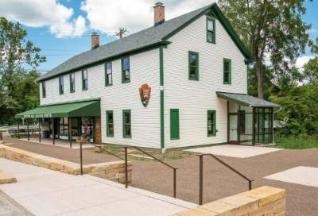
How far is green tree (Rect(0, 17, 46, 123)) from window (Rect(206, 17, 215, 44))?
1152 inches

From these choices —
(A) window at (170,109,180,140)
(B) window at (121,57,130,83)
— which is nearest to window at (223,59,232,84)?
(A) window at (170,109,180,140)

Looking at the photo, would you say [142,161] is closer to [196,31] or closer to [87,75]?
[196,31]

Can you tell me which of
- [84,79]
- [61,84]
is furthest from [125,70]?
[61,84]

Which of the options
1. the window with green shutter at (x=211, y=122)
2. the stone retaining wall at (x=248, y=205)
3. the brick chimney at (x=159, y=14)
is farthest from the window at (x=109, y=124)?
the stone retaining wall at (x=248, y=205)

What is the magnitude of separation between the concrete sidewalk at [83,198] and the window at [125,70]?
12.3 metres

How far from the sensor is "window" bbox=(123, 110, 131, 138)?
69.8 ft

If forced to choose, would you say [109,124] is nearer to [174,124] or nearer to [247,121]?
[174,124]

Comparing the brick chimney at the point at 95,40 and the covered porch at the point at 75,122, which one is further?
the brick chimney at the point at 95,40

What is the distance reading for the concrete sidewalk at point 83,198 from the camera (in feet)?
20.7

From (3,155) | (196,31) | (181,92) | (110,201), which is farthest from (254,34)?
(110,201)

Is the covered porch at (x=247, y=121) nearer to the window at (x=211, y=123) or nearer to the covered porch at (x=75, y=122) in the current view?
the window at (x=211, y=123)

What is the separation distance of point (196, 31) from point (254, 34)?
17975 mm

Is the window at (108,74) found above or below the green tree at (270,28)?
below

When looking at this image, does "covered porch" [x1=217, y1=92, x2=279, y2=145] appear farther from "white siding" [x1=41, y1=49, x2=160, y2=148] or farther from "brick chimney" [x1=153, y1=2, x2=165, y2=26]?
"brick chimney" [x1=153, y1=2, x2=165, y2=26]
